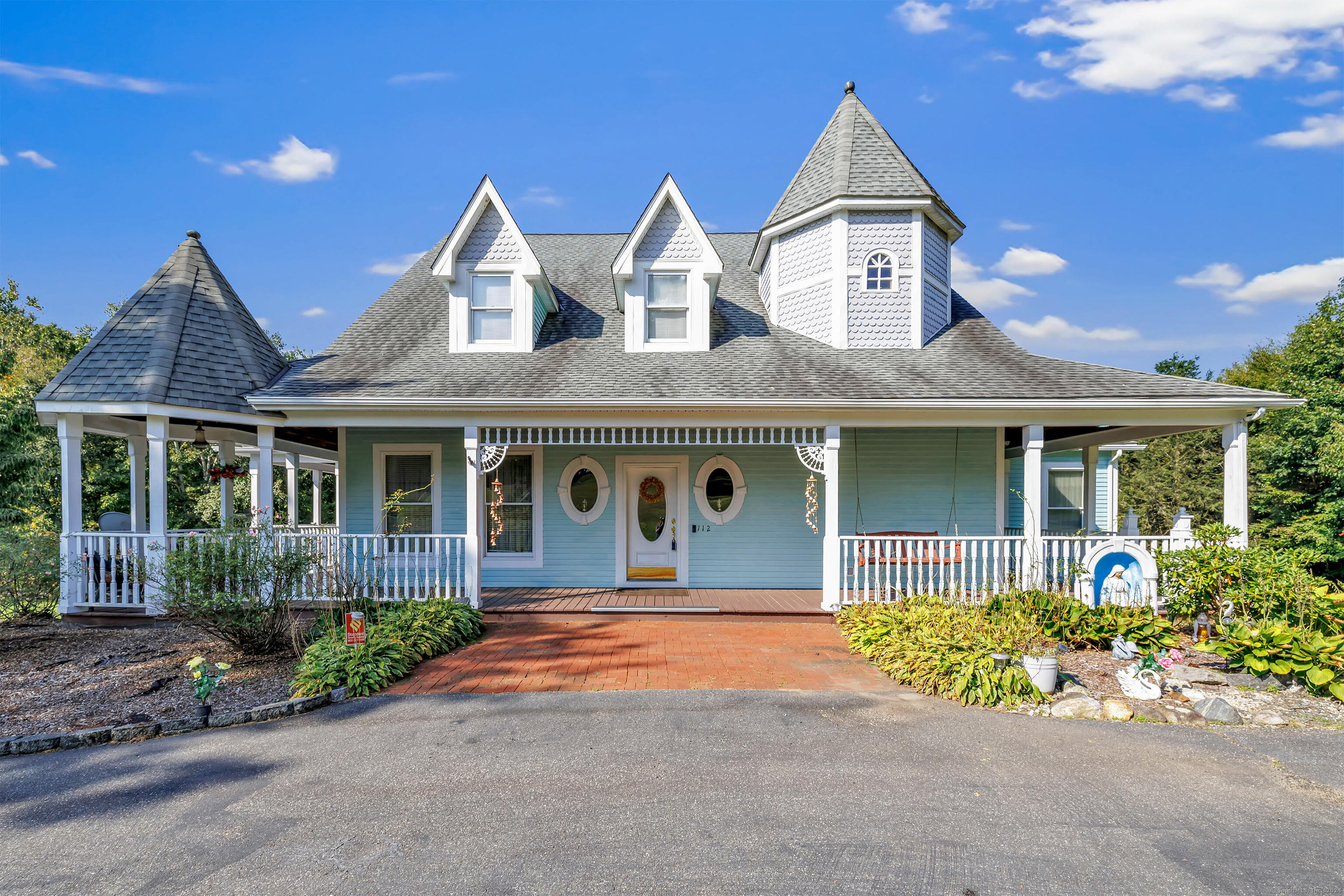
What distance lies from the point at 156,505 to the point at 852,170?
39.1 feet

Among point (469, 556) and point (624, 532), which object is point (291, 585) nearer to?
point (469, 556)

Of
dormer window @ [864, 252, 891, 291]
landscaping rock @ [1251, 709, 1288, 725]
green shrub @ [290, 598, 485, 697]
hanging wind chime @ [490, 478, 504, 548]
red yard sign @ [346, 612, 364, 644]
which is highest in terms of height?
dormer window @ [864, 252, 891, 291]

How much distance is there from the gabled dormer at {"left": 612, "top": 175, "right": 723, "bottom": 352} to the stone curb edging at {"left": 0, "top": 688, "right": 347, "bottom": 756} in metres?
7.20

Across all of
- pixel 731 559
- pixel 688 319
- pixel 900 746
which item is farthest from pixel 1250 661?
pixel 688 319

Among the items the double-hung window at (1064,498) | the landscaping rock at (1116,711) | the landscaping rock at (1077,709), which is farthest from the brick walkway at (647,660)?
the double-hung window at (1064,498)

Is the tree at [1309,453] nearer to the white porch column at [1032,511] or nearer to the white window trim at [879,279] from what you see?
the white porch column at [1032,511]

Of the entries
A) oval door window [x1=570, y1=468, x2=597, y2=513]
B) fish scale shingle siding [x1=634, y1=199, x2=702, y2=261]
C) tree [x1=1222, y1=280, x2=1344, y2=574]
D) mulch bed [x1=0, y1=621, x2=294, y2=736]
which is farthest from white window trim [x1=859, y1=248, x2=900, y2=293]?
tree [x1=1222, y1=280, x2=1344, y2=574]

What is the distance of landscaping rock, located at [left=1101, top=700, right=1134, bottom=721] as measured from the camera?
5.74m

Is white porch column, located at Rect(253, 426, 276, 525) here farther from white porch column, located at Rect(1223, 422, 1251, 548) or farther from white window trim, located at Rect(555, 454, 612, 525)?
white porch column, located at Rect(1223, 422, 1251, 548)

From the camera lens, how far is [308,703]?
5852 mm

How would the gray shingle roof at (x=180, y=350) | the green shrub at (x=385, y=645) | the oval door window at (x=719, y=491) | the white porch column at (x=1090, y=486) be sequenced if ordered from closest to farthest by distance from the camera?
the green shrub at (x=385, y=645) → the gray shingle roof at (x=180, y=350) → the oval door window at (x=719, y=491) → the white porch column at (x=1090, y=486)

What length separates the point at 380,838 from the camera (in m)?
3.80

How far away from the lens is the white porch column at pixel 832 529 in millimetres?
9508

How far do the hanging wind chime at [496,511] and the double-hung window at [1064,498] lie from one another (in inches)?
523
